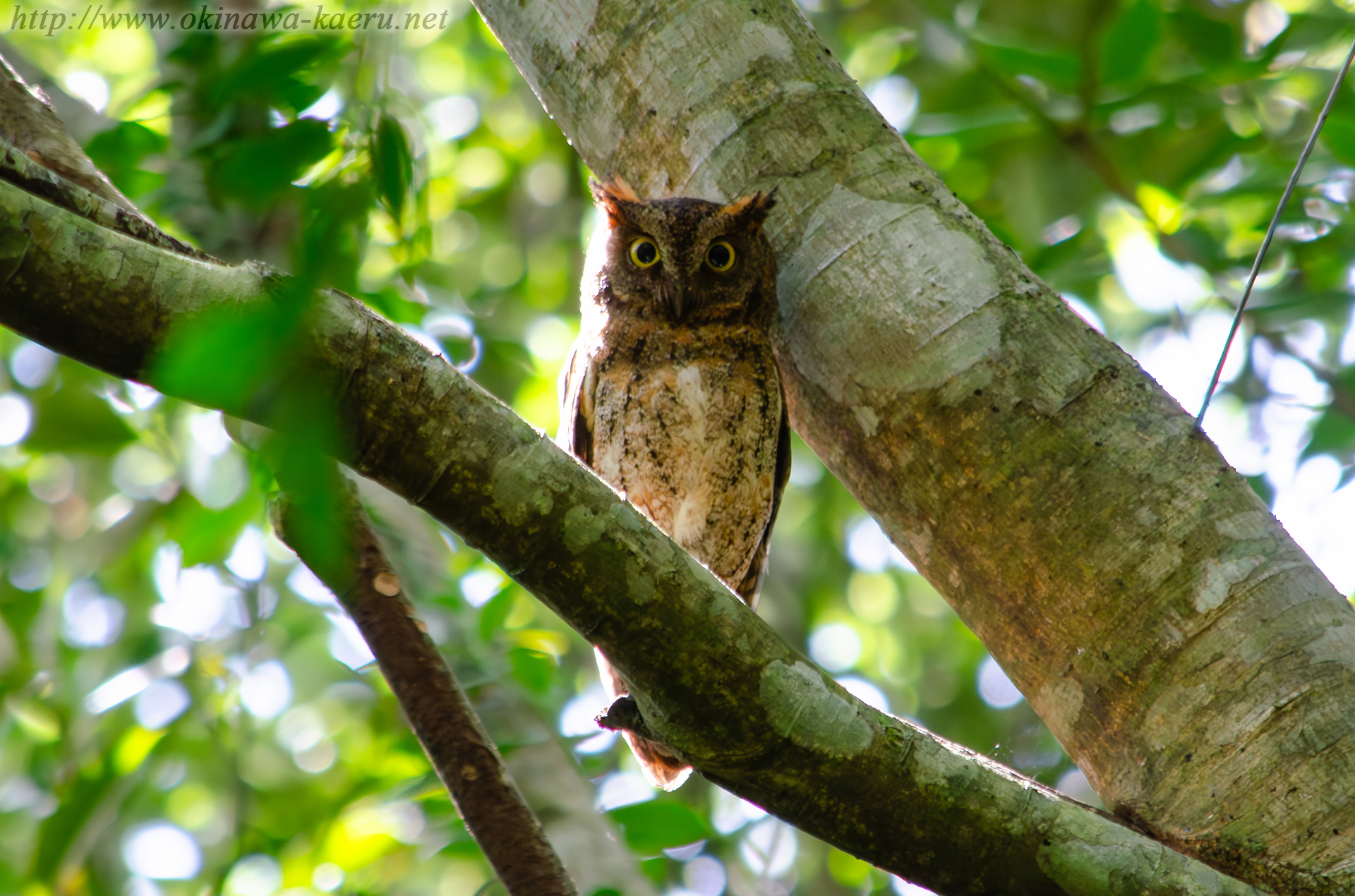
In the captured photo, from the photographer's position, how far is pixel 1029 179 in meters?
3.54

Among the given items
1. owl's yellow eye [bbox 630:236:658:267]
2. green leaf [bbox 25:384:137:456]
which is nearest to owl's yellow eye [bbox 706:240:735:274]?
owl's yellow eye [bbox 630:236:658:267]

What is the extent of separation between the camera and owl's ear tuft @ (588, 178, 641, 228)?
244cm

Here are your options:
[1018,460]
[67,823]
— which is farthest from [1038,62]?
[67,823]

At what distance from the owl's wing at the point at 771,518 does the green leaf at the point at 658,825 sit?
55 centimetres

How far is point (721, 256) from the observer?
8.61ft

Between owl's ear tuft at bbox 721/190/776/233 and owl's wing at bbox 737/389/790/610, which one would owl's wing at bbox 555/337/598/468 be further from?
owl's ear tuft at bbox 721/190/776/233

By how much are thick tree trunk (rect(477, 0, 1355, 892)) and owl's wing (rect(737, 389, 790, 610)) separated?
0.64m

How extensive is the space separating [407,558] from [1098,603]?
1.91 meters

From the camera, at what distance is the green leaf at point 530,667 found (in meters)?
2.78

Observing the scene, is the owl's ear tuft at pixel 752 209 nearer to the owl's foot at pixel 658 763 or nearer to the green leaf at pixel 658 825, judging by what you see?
the owl's foot at pixel 658 763

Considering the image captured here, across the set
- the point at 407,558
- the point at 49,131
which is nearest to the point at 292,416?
the point at 49,131

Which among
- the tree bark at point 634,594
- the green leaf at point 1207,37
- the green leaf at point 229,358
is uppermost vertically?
the green leaf at point 1207,37

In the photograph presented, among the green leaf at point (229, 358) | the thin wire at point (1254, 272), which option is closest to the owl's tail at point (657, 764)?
the thin wire at point (1254, 272)

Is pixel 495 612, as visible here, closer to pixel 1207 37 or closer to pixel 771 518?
pixel 771 518
